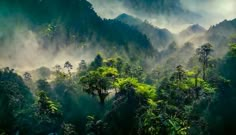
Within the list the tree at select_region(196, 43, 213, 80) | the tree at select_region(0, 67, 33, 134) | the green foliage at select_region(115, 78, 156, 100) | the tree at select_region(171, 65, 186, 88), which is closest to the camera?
the green foliage at select_region(115, 78, 156, 100)

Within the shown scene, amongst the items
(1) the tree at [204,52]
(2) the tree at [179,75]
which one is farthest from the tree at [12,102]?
(1) the tree at [204,52]

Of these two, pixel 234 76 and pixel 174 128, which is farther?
pixel 234 76

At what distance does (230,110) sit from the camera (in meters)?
68.4

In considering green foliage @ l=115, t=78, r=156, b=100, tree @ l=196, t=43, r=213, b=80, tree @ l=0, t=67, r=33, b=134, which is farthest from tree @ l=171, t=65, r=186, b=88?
tree @ l=0, t=67, r=33, b=134

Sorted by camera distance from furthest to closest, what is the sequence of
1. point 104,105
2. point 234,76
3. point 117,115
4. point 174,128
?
point 104,105
point 234,76
point 117,115
point 174,128

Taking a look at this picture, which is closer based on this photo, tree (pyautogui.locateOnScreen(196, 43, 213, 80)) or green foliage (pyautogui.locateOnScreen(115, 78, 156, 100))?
green foliage (pyautogui.locateOnScreen(115, 78, 156, 100))

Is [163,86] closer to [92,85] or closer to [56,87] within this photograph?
[92,85]

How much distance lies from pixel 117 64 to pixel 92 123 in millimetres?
52195

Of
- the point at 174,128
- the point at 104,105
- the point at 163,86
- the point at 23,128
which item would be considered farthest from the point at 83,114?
the point at 174,128

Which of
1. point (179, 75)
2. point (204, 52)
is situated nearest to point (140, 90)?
point (179, 75)

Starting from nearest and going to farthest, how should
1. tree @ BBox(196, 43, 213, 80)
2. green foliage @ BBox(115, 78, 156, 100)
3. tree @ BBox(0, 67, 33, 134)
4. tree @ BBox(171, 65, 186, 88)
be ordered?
green foliage @ BBox(115, 78, 156, 100) → tree @ BBox(0, 67, 33, 134) → tree @ BBox(171, 65, 186, 88) → tree @ BBox(196, 43, 213, 80)

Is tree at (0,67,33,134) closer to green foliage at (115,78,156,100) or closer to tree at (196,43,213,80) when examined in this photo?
green foliage at (115,78,156,100)

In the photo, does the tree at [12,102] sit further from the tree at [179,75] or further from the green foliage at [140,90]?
the tree at [179,75]

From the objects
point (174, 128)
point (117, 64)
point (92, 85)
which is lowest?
point (174, 128)
